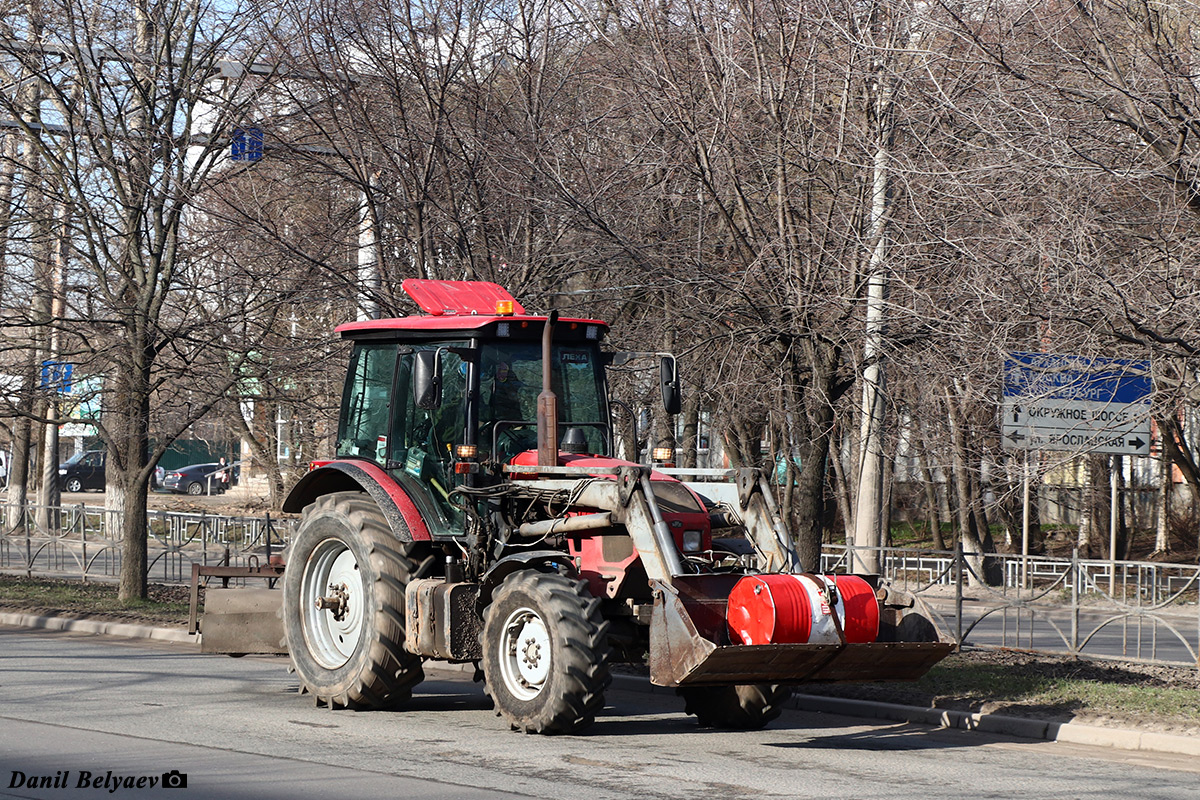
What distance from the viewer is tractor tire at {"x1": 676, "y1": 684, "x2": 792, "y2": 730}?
10.5 m

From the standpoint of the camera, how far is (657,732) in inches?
415

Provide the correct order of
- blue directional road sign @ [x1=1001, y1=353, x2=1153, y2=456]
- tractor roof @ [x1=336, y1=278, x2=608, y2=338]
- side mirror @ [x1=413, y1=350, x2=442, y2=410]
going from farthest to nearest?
1. blue directional road sign @ [x1=1001, y1=353, x2=1153, y2=456]
2. tractor roof @ [x1=336, y1=278, x2=608, y2=338]
3. side mirror @ [x1=413, y1=350, x2=442, y2=410]

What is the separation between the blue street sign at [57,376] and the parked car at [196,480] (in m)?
41.5

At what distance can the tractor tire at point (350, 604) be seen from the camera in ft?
35.9

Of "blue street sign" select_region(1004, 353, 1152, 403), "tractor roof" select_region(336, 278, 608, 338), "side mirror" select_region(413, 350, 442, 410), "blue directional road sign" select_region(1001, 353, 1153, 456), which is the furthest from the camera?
"blue directional road sign" select_region(1001, 353, 1153, 456)

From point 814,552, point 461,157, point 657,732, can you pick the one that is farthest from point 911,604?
point 461,157

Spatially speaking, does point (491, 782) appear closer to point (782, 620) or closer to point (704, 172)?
point (782, 620)

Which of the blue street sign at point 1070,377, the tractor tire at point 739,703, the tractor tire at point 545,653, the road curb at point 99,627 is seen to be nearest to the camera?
the tractor tire at point 545,653

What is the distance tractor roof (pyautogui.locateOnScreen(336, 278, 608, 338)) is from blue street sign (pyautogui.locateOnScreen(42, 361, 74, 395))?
767 centimetres

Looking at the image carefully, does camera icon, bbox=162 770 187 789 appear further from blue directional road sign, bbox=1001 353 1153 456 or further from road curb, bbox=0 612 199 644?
road curb, bbox=0 612 199 644

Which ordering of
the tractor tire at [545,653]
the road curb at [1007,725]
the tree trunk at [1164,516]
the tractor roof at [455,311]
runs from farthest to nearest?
the tree trunk at [1164,516]
the tractor roof at [455,311]
the road curb at [1007,725]
the tractor tire at [545,653]

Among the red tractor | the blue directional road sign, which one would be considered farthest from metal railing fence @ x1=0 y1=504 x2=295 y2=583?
the blue directional road sign

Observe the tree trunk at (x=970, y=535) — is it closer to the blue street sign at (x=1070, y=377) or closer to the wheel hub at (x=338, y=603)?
the blue street sign at (x=1070, y=377)

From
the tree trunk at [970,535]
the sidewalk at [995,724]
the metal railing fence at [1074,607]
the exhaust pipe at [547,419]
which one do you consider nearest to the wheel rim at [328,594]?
the exhaust pipe at [547,419]
